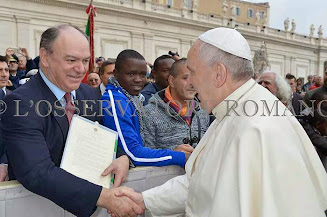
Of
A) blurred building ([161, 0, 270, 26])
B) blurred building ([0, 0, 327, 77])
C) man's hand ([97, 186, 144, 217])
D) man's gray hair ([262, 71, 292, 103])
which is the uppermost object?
blurred building ([161, 0, 270, 26])

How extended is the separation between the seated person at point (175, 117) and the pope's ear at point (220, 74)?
982mm

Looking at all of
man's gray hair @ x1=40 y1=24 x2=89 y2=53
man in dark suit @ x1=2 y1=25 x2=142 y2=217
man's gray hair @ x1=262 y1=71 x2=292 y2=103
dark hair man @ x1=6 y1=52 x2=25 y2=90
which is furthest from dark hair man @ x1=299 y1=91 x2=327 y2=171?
dark hair man @ x1=6 y1=52 x2=25 y2=90

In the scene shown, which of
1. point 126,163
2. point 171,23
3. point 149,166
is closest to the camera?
point 126,163

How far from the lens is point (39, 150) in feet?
6.82

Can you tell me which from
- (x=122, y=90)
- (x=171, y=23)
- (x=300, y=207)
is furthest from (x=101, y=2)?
(x=300, y=207)

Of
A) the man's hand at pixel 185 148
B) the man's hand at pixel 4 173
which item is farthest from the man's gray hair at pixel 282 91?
the man's hand at pixel 4 173

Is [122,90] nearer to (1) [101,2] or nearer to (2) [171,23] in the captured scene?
(1) [101,2]

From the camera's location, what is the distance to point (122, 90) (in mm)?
3041

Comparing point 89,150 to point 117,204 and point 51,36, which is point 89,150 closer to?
point 117,204

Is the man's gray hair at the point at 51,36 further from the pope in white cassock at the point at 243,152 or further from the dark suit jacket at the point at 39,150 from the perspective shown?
the pope in white cassock at the point at 243,152

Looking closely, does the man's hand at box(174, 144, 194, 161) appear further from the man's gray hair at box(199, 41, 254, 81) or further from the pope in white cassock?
the man's gray hair at box(199, 41, 254, 81)

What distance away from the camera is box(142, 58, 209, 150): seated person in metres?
3.12

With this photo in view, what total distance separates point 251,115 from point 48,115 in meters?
1.20

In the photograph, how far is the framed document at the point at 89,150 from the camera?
2.27 metres
